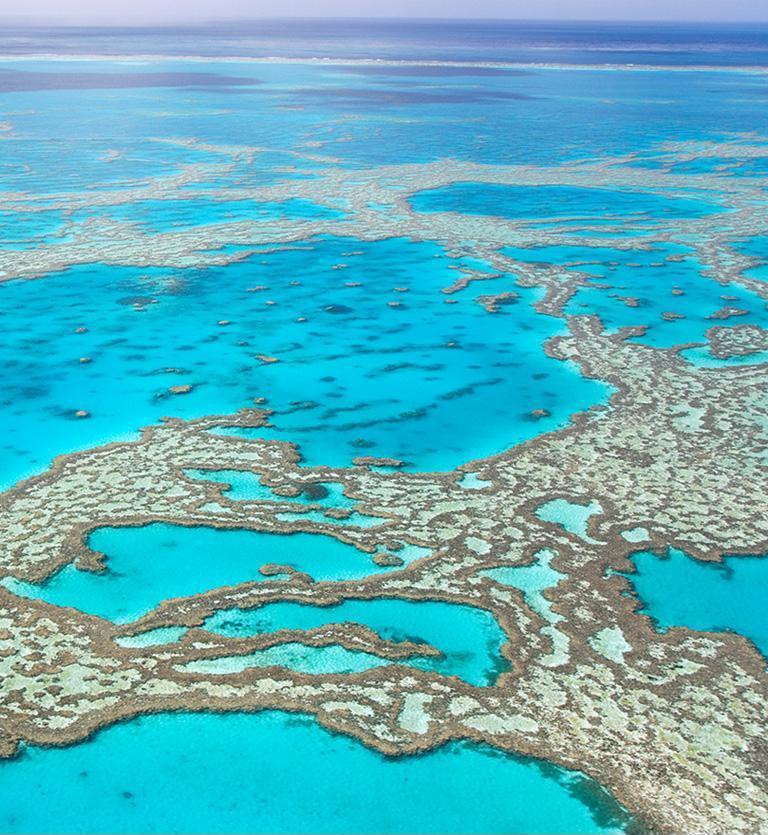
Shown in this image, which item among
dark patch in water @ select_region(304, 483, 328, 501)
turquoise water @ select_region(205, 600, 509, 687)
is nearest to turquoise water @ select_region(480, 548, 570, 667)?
turquoise water @ select_region(205, 600, 509, 687)

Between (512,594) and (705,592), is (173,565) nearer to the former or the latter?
(512,594)

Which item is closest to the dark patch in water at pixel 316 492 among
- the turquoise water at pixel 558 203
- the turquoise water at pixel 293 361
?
the turquoise water at pixel 293 361

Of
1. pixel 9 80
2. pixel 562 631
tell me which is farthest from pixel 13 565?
pixel 9 80

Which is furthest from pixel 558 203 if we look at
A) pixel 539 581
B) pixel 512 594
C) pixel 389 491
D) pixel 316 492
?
pixel 512 594

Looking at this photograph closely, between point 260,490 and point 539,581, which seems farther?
point 260,490

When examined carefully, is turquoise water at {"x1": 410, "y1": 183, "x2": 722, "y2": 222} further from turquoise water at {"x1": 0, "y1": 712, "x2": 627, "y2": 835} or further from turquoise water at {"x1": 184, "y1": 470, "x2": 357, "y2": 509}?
turquoise water at {"x1": 0, "y1": 712, "x2": 627, "y2": 835}

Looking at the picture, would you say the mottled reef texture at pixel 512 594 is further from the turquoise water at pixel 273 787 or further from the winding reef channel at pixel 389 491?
the turquoise water at pixel 273 787

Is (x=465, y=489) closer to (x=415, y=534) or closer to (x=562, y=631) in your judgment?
(x=415, y=534)
